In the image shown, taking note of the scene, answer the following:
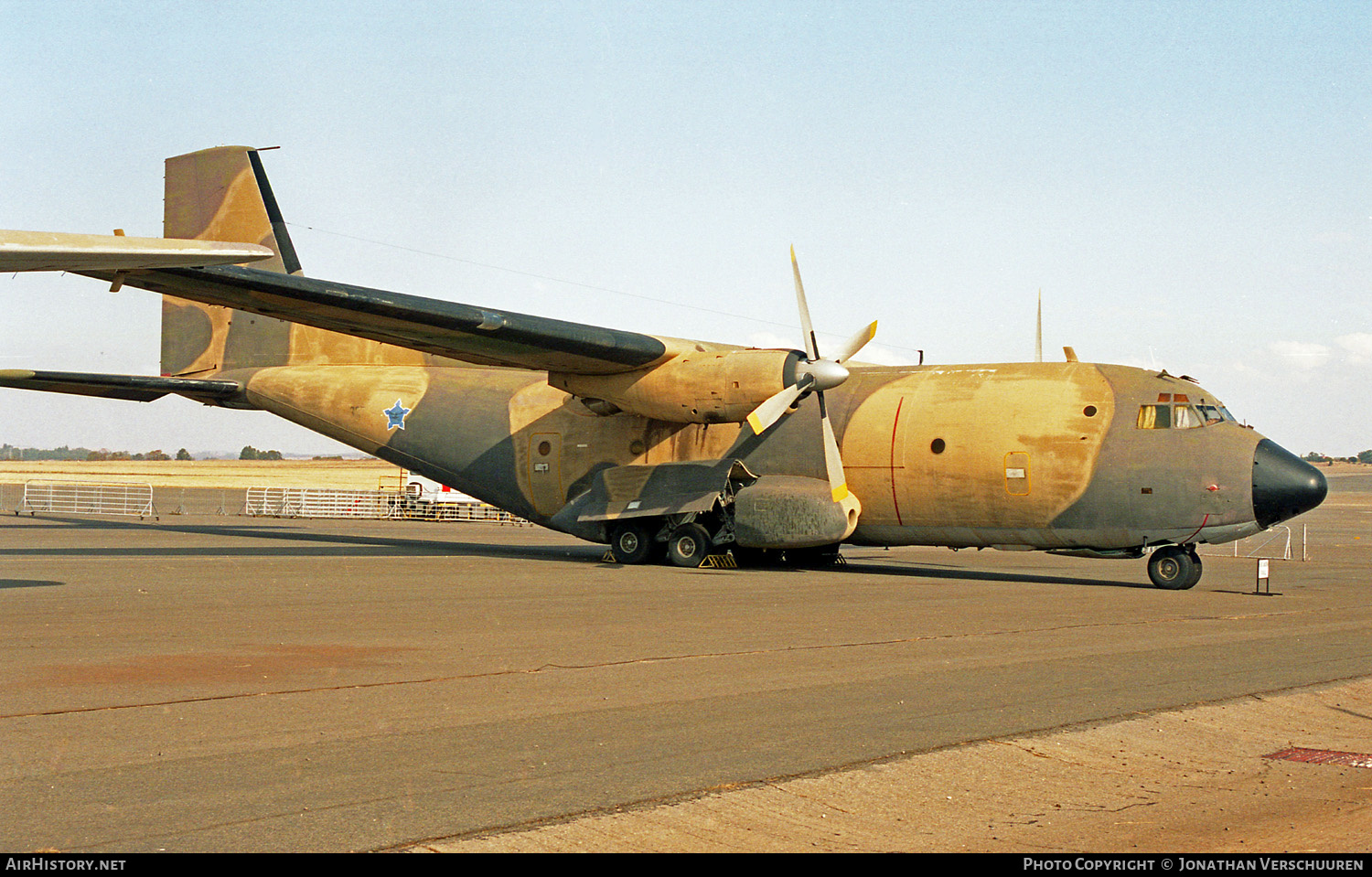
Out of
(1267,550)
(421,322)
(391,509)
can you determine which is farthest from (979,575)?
(391,509)

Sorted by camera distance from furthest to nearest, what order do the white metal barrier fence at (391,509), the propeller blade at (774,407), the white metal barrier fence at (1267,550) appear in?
the white metal barrier fence at (391,509) < the white metal barrier fence at (1267,550) < the propeller blade at (774,407)

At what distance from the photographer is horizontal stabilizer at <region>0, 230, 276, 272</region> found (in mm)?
9086

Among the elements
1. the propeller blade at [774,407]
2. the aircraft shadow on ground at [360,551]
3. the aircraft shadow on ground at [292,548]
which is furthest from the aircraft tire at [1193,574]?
the aircraft shadow on ground at [292,548]

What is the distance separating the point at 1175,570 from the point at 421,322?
1365 centimetres

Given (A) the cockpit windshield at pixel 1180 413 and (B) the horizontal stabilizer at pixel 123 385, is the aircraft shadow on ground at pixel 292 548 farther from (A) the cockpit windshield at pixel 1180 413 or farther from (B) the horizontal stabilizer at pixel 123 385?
(A) the cockpit windshield at pixel 1180 413

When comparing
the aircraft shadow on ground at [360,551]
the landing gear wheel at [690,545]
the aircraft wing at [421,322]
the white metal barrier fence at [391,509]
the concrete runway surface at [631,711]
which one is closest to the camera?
the concrete runway surface at [631,711]

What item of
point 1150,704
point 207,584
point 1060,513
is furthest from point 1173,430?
point 207,584

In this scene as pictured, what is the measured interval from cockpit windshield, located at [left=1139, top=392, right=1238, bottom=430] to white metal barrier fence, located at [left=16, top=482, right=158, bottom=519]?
3120cm

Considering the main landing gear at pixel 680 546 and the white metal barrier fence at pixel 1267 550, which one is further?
the white metal barrier fence at pixel 1267 550

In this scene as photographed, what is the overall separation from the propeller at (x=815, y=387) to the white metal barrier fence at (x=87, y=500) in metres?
25.5

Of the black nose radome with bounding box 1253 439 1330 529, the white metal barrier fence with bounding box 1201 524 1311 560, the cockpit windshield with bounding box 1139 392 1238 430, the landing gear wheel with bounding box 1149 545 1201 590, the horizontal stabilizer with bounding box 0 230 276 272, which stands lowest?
the white metal barrier fence with bounding box 1201 524 1311 560

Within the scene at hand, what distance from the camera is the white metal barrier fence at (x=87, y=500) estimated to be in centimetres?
4381

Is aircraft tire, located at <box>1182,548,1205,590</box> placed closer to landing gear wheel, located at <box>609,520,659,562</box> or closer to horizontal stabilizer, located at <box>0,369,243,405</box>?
landing gear wheel, located at <box>609,520,659,562</box>

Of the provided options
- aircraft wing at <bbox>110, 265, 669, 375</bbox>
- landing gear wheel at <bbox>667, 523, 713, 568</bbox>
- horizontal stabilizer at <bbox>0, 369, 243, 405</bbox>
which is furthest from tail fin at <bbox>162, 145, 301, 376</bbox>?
landing gear wheel at <bbox>667, 523, 713, 568</bbox>
